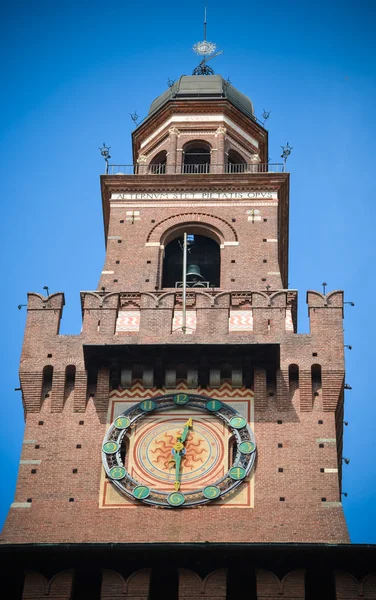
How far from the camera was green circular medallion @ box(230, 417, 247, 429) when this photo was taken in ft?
132

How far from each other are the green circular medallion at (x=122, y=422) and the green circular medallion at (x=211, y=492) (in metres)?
2.97

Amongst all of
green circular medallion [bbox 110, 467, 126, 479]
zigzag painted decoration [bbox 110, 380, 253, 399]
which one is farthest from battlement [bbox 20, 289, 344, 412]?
green circular medallion [bbox 110, 467, 126, 479]

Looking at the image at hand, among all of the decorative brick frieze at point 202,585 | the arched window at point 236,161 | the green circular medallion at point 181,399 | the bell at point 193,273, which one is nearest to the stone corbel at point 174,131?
the arched window at point 236,161

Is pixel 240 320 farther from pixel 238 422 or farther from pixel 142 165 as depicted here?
pixel 142 165

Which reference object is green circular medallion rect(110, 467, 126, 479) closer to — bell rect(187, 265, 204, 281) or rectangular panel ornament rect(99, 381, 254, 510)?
rectangular panel ornament rect(99, 381, 254, 510)

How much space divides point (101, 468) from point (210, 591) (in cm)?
548

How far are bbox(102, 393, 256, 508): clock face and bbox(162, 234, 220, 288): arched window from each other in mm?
7031

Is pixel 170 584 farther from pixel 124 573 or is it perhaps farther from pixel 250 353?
pixel 250 353

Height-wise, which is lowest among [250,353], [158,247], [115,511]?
[115,511]

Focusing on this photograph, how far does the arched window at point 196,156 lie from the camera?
52.5 metres

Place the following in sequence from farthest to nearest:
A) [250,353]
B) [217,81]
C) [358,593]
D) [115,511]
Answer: [217,81] → [250,353] → [115,511] → [358,593]

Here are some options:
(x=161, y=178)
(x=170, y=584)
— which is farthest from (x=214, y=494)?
(x=161, y=178)

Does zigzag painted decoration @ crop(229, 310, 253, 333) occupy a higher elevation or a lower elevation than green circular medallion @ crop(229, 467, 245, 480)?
higher

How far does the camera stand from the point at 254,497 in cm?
3872
